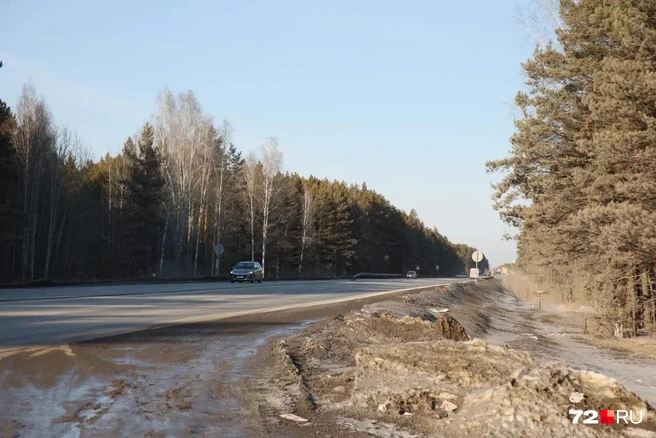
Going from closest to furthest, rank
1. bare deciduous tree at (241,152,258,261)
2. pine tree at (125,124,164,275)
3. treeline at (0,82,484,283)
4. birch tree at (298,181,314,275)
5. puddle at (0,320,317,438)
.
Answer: puddle at (0,320,317,438), treeline at (0,82,484,283), pine tree at (125,124,164,275), bare deciduous tree at (241,152,258,261), birch tree at (298,181,314,275)

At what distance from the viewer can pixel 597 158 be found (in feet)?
63.9

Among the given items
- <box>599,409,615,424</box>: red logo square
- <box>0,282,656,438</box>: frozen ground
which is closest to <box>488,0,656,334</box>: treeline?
<box>0,282,656,438</box>: frozen ground

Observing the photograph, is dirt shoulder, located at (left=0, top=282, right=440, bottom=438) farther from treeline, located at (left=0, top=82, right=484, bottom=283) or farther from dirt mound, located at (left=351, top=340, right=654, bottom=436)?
treeline, located at (left=0, top=82, right=484, bottom=283)

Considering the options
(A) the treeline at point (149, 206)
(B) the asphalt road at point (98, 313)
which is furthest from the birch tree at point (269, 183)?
(B) the asphalt road at point (98, 313)

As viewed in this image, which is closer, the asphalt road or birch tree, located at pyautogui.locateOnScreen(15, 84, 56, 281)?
the asphalt road

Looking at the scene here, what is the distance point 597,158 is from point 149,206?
48.1 metres

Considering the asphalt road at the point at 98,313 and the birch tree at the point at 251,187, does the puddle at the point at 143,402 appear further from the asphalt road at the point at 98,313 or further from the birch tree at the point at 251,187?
the birch tree at the point at 251,187

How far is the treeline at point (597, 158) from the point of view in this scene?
58.1 ft

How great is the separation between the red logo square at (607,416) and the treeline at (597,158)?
33.9 feet

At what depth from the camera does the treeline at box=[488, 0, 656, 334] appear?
17703 millimetres

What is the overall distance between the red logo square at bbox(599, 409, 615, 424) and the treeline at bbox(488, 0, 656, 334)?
33.9 feet

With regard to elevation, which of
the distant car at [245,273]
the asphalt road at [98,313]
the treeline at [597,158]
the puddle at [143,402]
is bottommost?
the puddle at [143,402]

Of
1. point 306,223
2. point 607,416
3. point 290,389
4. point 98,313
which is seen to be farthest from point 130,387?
point 306,223

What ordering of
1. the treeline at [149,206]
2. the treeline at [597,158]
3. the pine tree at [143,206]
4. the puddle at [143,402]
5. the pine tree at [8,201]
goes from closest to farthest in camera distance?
the puddle at [143,402] → the treeline at [597,158] → the pine tree at [8,201] → the treeline at [149,206] → the pine tree at [143,206]
